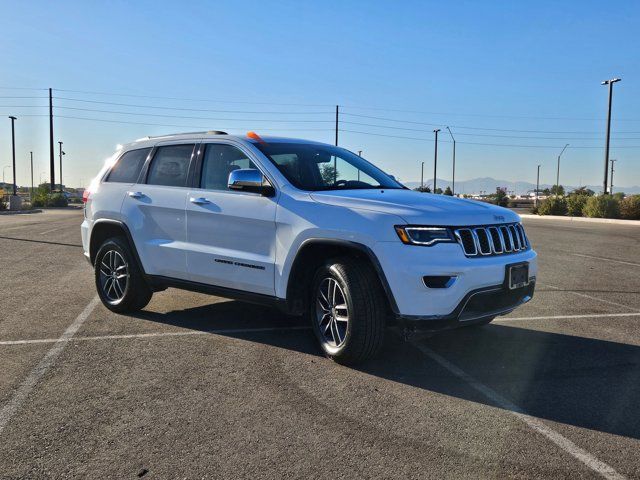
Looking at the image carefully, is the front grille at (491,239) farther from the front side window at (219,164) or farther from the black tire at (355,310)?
the front side window at (219,164)

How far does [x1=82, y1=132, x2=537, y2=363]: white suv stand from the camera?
13.7ft

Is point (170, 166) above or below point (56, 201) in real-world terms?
above

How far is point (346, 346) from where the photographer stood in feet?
14.6

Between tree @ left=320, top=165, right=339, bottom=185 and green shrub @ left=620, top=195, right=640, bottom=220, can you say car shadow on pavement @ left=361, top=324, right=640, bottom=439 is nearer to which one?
tree @ left=320, top=165, right=339, bottom=185

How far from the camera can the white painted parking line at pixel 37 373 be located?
364cm

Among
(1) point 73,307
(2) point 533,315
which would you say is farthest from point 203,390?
(2) point 533,315

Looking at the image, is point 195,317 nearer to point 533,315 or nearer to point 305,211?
point 305,211

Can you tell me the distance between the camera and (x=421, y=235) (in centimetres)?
418

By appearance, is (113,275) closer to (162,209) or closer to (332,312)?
(162,209)

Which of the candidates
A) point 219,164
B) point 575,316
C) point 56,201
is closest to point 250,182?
point 219,164

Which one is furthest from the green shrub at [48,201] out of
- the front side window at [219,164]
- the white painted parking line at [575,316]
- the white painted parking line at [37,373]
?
the white painted parking line at [575,316]

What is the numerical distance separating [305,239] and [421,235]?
97cm

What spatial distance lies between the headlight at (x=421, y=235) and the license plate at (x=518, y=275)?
2.19 ft

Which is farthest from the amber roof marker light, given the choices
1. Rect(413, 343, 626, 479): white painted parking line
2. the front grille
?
Rect(413, 343, 626, 479): white painted parking line
